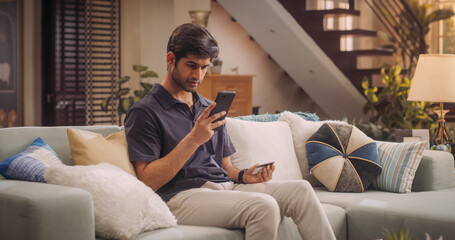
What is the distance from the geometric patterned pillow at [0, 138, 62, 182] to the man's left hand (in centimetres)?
76

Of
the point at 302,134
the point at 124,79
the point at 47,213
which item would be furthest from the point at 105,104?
the point at 47,213

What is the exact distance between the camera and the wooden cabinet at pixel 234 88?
6859 millimetres

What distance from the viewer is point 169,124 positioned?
8.29ft

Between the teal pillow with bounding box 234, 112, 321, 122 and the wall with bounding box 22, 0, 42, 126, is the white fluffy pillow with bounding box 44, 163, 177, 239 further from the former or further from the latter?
the wall with bounding box 22, 0, 42, 126

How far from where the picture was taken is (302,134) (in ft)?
11.6

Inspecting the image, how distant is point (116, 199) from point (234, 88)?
16.6ft

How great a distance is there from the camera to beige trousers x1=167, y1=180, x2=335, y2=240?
228 cm

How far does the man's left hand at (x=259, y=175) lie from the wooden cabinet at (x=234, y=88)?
419cm

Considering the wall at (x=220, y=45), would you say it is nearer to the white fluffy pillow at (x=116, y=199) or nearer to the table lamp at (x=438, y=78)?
the table lamp at (x=438, y=78)

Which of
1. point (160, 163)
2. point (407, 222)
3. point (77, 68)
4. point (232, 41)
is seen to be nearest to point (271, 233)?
point (160, 163)

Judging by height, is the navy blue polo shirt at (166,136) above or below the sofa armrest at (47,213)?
above

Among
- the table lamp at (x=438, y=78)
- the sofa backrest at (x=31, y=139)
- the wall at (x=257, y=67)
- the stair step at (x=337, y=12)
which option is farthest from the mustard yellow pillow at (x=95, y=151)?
the wall at (x=257, y=67)

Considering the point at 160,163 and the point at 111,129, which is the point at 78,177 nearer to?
the point at 160,163

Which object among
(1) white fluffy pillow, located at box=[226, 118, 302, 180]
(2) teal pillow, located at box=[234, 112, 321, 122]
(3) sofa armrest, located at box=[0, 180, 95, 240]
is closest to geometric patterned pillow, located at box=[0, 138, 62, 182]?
(3) sofa armrest, located at box=[0, 180, 95, 240]
